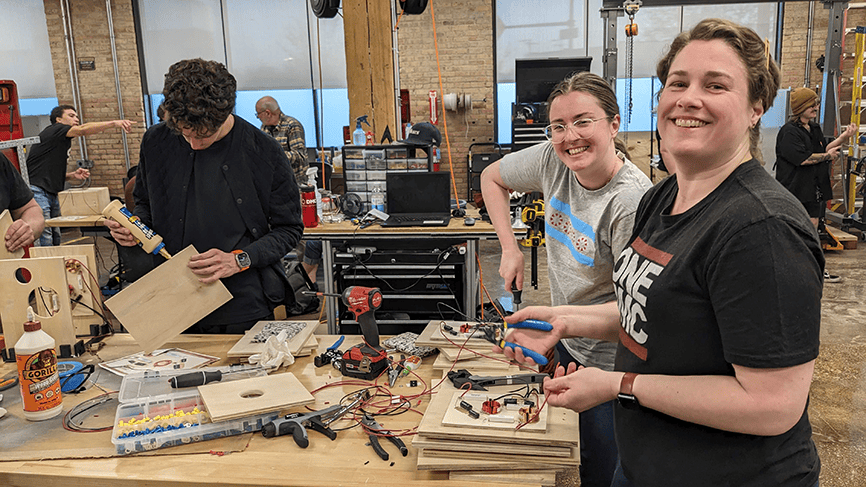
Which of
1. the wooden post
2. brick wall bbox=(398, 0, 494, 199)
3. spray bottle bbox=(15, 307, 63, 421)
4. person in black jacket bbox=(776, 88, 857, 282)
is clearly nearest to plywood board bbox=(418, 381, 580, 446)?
spray bottle bbox=(15, 307, 63, 421)

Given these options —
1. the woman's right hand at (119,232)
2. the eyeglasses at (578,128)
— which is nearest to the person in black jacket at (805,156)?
the eyeglasses at (578,128)

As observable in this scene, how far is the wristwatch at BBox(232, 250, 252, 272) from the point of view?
196cm

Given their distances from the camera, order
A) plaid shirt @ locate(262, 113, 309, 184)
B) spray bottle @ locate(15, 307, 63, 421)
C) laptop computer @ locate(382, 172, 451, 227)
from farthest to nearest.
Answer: plaid shirt @ locate(262, 113, 309, 184), laptop computer @ locate(382, 172, 451, 227), spray bottle @ locate(15, 307, 63, 421)

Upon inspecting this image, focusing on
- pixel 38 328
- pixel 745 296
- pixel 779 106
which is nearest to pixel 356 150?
pixel 38 328

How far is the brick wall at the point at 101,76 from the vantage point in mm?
8914

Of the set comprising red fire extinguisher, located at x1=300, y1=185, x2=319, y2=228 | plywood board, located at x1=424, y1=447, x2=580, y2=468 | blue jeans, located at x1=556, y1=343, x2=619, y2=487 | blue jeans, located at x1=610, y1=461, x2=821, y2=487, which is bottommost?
blue jeans, located at x1=556, y1=343, x2=619, y2=487

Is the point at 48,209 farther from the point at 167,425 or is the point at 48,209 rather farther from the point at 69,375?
the point at 167,425

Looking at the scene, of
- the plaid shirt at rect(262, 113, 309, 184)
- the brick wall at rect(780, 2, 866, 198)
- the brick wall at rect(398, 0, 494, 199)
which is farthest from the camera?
the brick wall at rect(398, 0, 494, 199)

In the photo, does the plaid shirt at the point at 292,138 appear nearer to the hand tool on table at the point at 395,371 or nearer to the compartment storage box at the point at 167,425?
the hand tool on table at the point at 395,371

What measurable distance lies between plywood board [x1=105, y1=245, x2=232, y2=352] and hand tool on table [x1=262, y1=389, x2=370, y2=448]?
62 cm

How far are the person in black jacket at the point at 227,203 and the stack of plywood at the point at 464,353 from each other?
63 cm

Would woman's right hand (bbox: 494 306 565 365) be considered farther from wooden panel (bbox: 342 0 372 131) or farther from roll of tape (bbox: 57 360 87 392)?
wooden panel (bbox: 342 0 372 131)

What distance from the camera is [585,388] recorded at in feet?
3.33

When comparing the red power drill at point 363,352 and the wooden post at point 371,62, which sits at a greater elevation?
the wooden post at point 371,62
